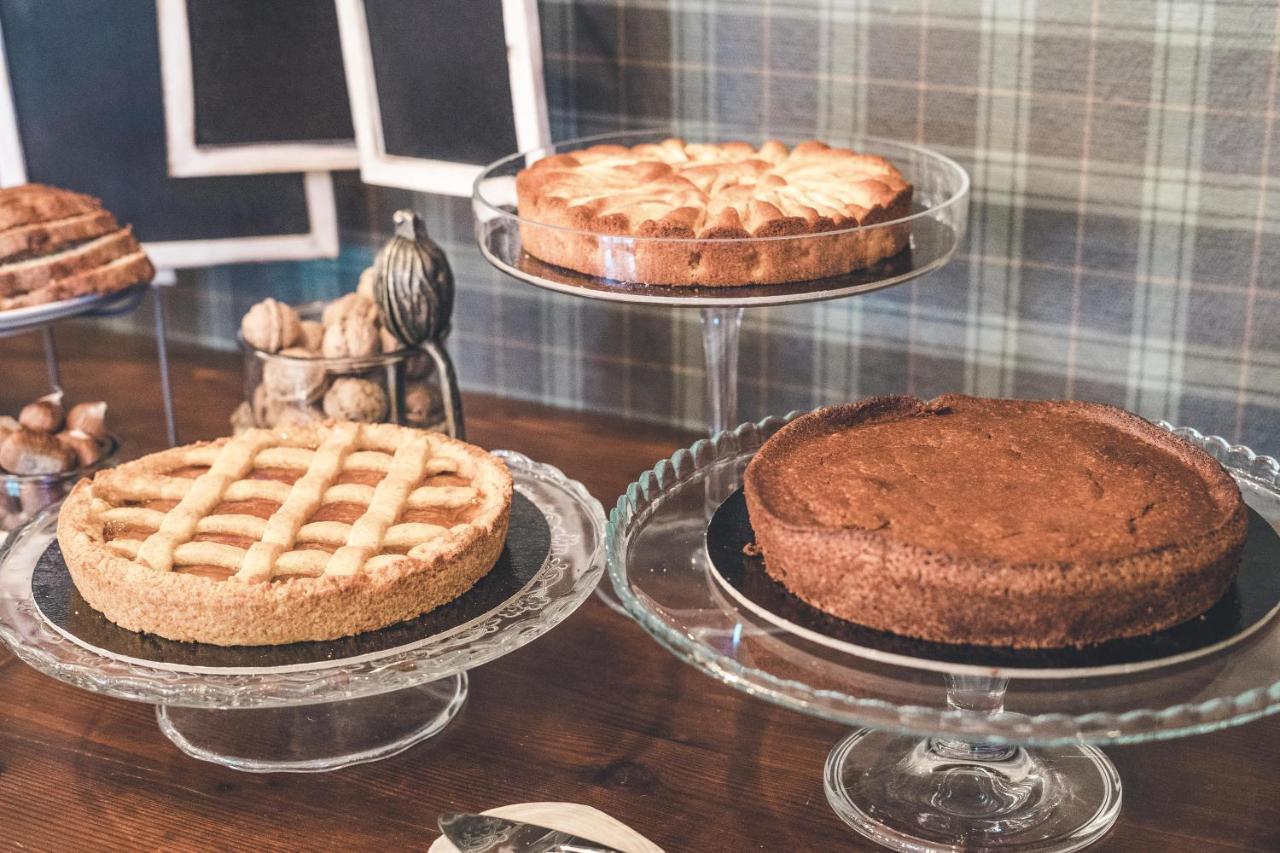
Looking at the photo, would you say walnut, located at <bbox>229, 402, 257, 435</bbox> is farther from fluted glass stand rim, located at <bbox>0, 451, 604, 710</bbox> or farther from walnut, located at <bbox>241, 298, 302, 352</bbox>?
fluted glass stand rim, located at <bbox>0, 451, 604, 710</bbox>

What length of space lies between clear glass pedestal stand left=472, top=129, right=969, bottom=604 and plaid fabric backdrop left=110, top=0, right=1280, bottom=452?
0.31ft

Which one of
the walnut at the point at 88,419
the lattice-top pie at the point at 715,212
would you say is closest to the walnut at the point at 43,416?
the walnut at the point at 88,419

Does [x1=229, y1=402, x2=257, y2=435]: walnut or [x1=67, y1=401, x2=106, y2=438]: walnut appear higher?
[x1=67, y1=401, x2=106, y2=438]: walnut

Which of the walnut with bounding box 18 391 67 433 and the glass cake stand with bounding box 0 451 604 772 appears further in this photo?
the walnut with bounding box 18 391 67 433

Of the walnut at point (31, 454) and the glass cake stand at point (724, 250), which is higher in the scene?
the glass cake stand at point (724, 250)

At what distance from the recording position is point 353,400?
4.20 feet

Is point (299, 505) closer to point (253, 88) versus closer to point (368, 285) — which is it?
point (368, 285)

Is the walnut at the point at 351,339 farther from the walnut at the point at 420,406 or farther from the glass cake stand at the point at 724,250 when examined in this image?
the glass cake stand at the point at 724,250

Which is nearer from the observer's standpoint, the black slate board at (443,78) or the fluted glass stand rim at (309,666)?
the fluted glass stand rim at (309,666)

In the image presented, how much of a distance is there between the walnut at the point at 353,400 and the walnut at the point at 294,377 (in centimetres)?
1

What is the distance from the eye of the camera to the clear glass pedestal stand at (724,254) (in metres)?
0.96

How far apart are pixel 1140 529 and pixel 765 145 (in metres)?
0.58

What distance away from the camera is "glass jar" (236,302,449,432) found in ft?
4.17

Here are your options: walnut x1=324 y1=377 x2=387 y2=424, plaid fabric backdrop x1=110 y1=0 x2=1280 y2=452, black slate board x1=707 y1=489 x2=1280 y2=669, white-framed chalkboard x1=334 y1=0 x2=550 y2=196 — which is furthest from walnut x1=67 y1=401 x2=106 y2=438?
black slate board x1=707 y1=489 x2=1280 y2=669
